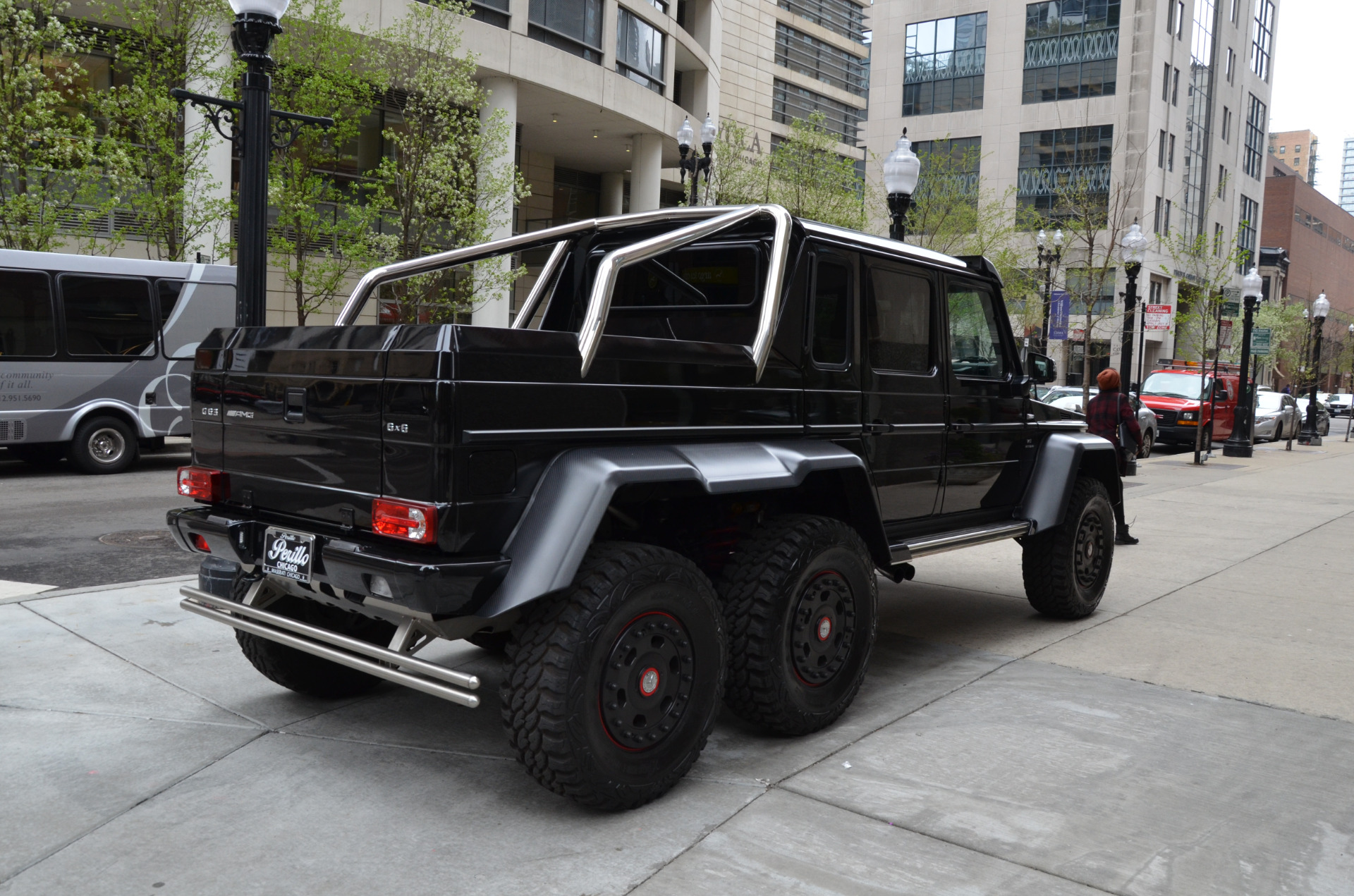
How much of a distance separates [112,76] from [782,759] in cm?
2458

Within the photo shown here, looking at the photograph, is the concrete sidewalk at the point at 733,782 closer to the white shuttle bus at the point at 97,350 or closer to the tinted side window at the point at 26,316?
the white shuttle bus at the point at 97,350

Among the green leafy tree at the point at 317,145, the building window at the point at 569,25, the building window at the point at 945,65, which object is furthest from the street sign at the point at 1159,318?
the building window at the point at 945,65

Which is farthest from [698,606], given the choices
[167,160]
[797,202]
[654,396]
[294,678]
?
[797,202]

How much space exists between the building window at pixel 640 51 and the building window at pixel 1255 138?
1936 inches

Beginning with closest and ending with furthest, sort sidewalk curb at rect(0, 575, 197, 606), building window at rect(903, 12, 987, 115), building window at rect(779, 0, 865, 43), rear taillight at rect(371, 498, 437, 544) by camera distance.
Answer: rear taillight at rect(371, 498, 437, 544)
sidewalk curb at rect(0, 575, 197, 606)
building window at rect(903, 12, 987, 115)
building window at rect(779, 0, 865, 43)

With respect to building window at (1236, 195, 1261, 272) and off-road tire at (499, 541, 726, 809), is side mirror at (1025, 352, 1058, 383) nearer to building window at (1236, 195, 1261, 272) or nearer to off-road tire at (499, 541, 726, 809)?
off-road tire at (499, 541, 726, 809)

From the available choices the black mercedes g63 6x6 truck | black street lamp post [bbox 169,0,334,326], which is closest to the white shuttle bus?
black street lamp post [bbox 169,0,334,326]

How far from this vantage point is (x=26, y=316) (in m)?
13.6

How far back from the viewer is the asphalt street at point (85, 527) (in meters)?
7.74

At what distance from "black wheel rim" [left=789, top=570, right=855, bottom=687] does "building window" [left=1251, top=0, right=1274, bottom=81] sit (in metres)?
73.5

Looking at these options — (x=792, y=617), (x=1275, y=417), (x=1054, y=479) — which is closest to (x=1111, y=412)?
(x=1054, y=479)

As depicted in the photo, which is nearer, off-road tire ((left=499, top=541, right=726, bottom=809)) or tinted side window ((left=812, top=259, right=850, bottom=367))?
off-road tire ((left=499, top=541, right=726, bottom=809))

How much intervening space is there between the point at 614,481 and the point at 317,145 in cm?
1937

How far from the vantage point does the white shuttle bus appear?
13562 millimetres
